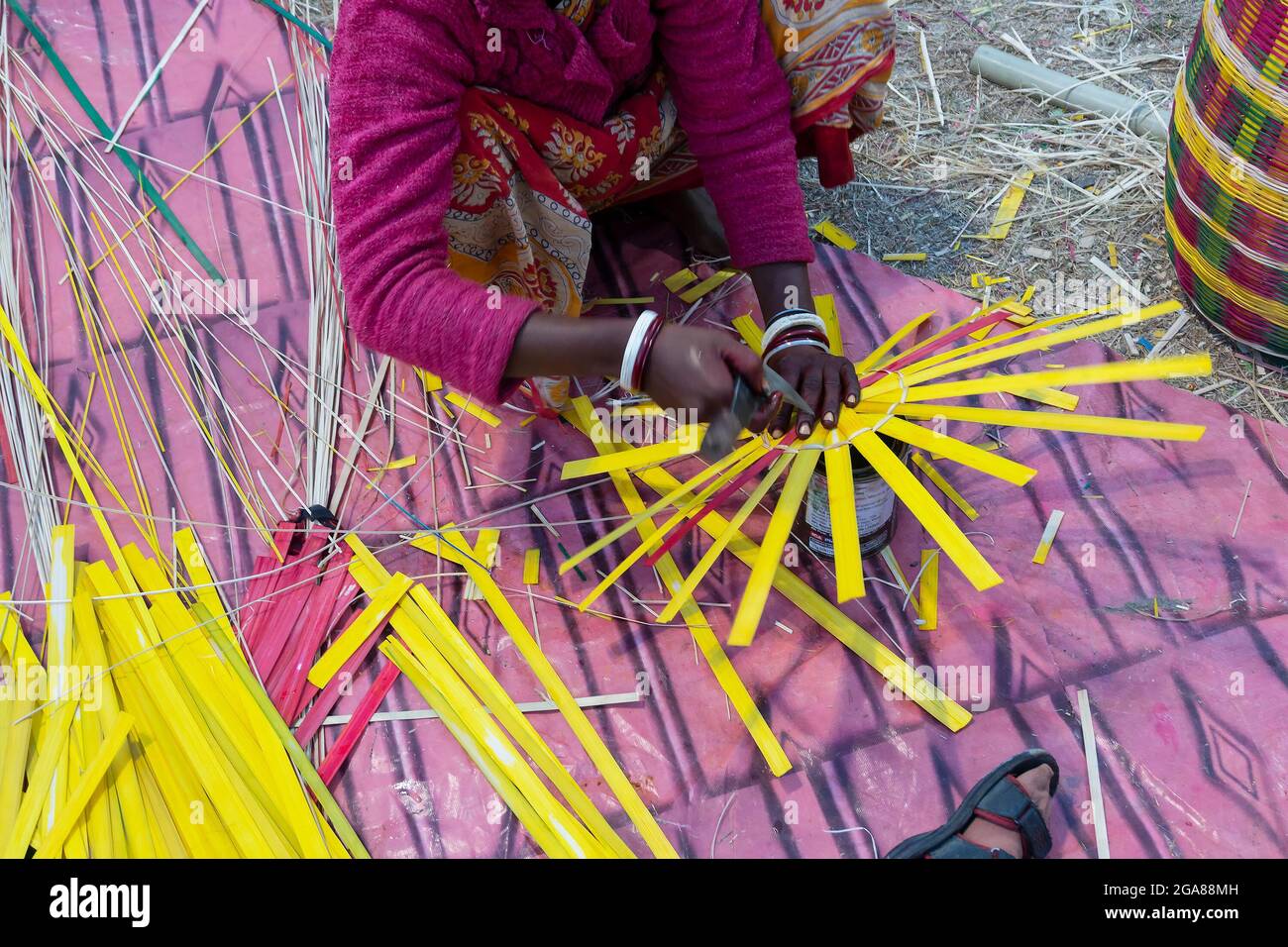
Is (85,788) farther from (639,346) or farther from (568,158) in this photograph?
(568,158)

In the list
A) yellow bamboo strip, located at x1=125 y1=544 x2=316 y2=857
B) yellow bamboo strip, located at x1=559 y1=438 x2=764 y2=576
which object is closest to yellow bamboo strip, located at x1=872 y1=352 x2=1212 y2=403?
yellow bamboo strip, located at x1=559 y1=438 x2=764 y2=576

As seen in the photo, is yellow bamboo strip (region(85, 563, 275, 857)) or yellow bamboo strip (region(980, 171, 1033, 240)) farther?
yellow bamboo strip (region(980, 171, 1033, 240))

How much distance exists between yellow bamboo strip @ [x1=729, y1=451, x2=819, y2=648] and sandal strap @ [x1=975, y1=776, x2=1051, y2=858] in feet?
1.38

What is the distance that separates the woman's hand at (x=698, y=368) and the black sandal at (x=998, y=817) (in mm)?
683

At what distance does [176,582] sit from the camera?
1.97 m

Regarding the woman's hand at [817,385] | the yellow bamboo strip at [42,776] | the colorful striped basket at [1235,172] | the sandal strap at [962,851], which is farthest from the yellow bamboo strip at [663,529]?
the colorful striped basket at [1235,172]

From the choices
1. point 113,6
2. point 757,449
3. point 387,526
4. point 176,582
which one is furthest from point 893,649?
point 113,6

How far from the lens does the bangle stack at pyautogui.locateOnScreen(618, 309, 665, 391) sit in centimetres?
150

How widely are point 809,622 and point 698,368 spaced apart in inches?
23.6

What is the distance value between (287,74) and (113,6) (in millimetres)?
646

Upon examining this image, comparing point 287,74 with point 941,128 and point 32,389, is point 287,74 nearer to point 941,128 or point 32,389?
point 32,389

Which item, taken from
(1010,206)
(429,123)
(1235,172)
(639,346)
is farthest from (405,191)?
(1010,206)

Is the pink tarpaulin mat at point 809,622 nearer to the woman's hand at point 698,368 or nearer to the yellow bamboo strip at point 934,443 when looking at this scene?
the yellow bamboo strip at point 934,443

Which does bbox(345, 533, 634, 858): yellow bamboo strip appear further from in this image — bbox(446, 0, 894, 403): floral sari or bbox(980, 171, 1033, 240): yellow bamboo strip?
bbox(980, 171, 1033, 240): yellow bamboo strip
